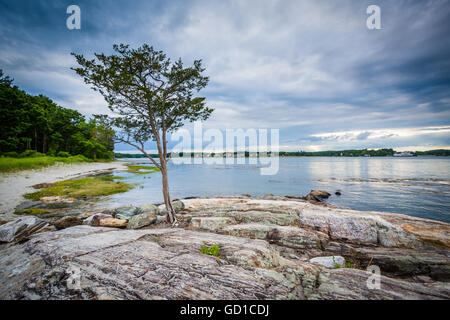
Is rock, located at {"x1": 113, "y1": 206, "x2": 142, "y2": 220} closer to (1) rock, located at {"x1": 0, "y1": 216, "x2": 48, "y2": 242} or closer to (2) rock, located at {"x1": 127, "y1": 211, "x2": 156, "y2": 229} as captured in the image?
(2) rock, located at {"x1": 127, "y1": 211, "x2": 156, "y2": 229}

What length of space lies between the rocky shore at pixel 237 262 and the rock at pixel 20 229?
0.15ft

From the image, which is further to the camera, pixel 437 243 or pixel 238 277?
pixel 437 243

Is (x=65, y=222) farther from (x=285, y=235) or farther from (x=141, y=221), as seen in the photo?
(x=285, y=235)

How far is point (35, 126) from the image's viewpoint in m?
61.7

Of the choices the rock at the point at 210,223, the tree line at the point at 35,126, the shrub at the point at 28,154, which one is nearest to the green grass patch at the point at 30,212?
the rock at the point at 210,223

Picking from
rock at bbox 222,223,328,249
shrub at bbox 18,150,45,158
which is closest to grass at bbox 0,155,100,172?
shrub at bbox 18,150,45,158

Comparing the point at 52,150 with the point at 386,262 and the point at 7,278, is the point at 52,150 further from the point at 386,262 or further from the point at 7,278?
the point at 386,262

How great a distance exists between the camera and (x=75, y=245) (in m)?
7.37

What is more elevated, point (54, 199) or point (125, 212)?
point (125, 212)

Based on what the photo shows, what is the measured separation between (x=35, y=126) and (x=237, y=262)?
89.4m

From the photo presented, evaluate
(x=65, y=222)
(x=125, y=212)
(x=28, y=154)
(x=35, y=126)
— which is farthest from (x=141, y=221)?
(x=35, y=126)

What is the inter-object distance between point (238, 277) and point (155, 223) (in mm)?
10492
